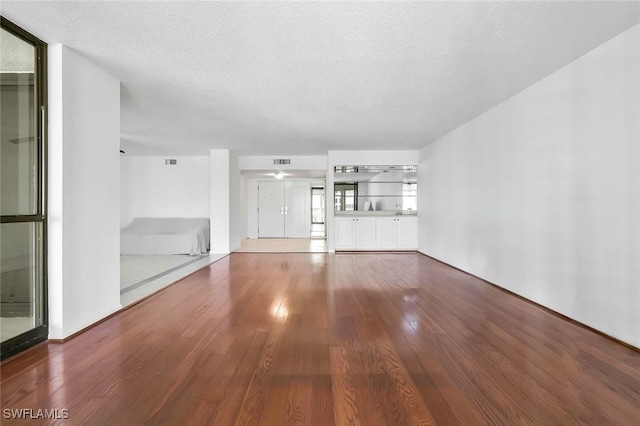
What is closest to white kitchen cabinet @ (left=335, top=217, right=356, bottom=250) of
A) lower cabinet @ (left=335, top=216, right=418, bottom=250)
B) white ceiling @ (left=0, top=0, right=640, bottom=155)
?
lower cabinet @ (left=335, top=216, right=418, bottom=250)

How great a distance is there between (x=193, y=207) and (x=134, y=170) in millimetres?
1896

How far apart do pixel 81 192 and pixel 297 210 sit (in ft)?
26.8

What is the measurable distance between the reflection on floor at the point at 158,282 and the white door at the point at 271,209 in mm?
4494

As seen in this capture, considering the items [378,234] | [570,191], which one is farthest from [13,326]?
[378,234]

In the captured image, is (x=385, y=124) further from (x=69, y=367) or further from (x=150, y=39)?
(x=69, y=367)

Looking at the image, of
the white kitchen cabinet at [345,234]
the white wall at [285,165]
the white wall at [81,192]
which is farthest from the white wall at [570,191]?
the white wall at [81,192]

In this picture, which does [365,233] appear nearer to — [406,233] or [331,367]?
[406,233]

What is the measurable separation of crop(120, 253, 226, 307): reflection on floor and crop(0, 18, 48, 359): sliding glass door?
94 cm

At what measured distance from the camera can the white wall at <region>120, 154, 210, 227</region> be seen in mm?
7883

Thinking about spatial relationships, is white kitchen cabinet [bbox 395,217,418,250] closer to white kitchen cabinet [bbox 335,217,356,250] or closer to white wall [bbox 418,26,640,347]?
white kitchen cabinet [bbox 335,217,356,250]

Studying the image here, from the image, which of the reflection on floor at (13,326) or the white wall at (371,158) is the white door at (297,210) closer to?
the white wall at (371,158)

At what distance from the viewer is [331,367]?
75.2 inches

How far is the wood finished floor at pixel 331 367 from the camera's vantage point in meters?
1.49

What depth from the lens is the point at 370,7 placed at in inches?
77.5
